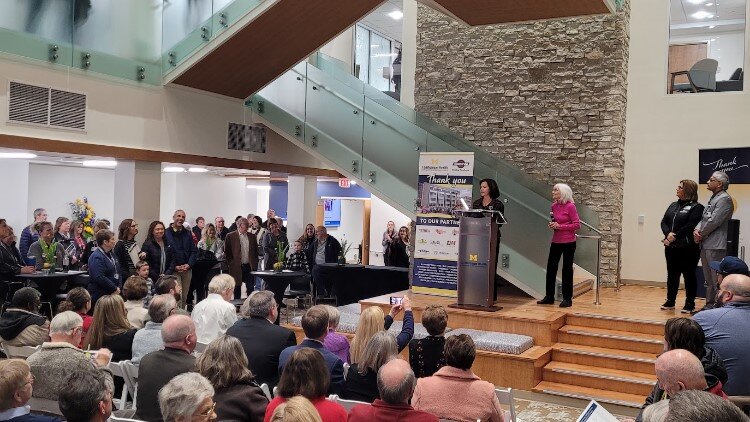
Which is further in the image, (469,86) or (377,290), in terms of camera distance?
(469,86)

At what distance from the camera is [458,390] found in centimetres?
368

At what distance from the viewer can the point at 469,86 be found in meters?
12.5

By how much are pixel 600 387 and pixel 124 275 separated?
17.4 feet

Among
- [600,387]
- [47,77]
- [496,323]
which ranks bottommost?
[600,387]

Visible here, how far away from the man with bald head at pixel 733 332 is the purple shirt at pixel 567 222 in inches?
153

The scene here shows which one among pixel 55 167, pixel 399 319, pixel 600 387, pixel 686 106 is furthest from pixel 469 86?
pixel 55 167

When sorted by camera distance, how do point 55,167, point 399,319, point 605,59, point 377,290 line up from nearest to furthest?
point 399,319 → point 377,290 → point 605,59 → point 55,167

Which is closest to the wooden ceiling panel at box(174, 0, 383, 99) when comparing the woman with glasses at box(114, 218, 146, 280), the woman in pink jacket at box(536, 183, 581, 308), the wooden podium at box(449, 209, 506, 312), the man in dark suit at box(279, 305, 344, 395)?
the woman with glasses at box(114, 218, 146, 280)

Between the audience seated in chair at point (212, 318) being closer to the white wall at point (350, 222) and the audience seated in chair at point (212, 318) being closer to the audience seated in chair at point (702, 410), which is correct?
the audience seated in chair at point (702, 410)

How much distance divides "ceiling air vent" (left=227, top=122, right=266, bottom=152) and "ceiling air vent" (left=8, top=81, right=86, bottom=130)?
2.64 m

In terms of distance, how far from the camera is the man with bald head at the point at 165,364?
3.56 metres

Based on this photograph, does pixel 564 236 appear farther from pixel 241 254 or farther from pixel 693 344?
pixel 241 254

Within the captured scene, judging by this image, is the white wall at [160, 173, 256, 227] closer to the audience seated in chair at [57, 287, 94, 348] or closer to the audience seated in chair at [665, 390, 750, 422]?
the audience seated in chair at [57, 287, 94, 348]

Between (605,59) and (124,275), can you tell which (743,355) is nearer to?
(124,275)
